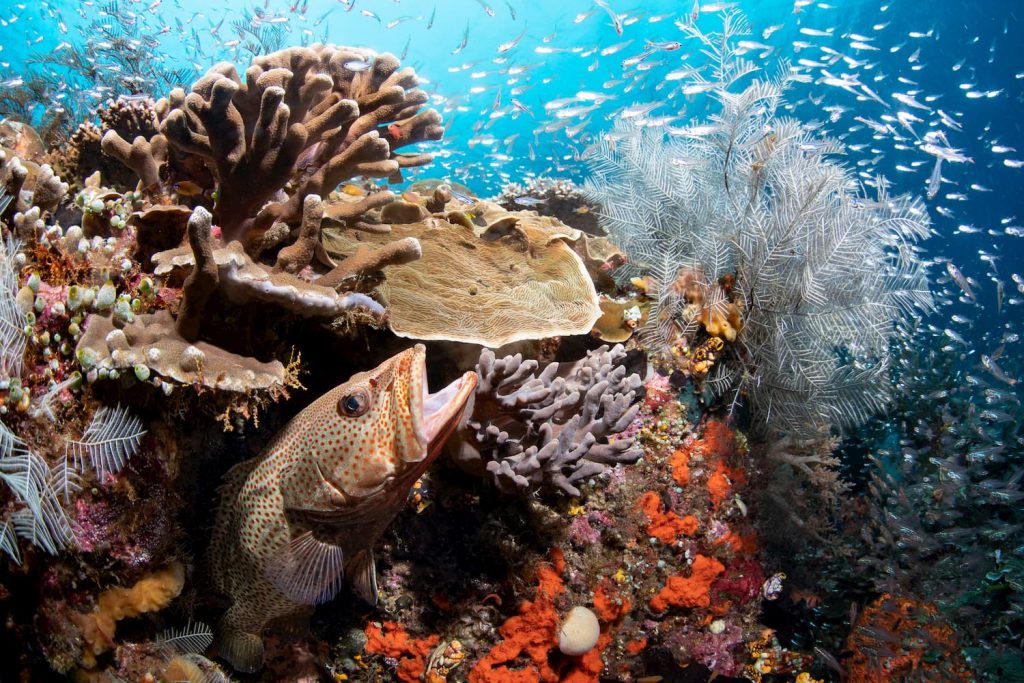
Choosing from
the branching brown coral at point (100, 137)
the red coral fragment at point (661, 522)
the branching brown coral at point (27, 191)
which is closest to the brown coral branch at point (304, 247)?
the branching brown coral at point (27, 191)

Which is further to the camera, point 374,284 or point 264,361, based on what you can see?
point 374,284

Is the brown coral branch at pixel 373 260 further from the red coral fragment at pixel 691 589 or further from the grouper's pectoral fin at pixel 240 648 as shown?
the red coral fragment at pixel 691 589

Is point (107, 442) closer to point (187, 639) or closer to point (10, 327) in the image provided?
point (10, 327)

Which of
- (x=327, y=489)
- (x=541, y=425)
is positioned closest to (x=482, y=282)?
(x=541, y=425)

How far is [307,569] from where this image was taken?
8.62ft

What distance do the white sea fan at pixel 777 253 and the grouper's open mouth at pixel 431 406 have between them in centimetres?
299

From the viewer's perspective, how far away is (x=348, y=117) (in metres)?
2.89

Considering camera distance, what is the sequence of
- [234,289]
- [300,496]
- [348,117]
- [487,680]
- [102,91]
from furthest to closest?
[102,91] → [487,680] → [348,117] → [300,496] → [234,289]

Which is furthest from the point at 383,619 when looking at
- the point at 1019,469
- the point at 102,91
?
the point at 102,91

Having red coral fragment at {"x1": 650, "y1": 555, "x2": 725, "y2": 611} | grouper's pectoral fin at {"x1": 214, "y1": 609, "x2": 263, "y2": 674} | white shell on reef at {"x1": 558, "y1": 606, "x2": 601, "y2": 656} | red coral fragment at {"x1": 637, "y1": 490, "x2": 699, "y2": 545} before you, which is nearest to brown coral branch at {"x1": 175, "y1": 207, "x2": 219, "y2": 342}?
grouper's pectoral fin at {"x1": 214, "y1": 609, "x2": 263, "y2": 674}

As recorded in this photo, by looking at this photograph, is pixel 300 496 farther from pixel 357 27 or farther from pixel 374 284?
pixel 357 27

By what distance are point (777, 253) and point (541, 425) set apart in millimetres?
3515

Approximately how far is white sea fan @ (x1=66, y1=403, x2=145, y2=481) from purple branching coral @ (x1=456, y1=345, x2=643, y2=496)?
1.70 meters

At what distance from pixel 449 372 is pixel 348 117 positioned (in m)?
1.79
